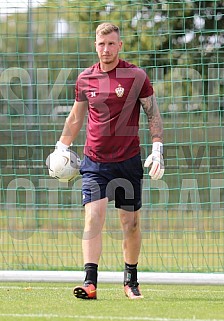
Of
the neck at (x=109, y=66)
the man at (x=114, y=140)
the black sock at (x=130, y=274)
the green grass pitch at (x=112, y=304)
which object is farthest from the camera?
the black sock at (x=130, y=274)

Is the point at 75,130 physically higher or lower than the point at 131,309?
higher

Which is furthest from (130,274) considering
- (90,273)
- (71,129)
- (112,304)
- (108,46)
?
(108,46)

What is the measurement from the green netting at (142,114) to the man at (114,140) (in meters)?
2.60

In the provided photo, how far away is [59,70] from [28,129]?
2.19ft

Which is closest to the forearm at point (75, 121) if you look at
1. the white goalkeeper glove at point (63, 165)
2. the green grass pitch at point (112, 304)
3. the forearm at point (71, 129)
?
the forearm at point (71, 129)

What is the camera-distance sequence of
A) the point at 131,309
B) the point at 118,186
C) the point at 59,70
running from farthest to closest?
the point at 59,70
the point at 118,186
the point at 131,309

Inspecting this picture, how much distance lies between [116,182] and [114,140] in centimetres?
30

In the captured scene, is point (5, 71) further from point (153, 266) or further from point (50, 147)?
point (153, 266)

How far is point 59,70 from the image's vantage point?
10117 mm

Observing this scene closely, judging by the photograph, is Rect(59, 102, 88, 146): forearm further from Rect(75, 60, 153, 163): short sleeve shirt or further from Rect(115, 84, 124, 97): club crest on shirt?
Rect(115, 84, 124, 97): club crest on shirt

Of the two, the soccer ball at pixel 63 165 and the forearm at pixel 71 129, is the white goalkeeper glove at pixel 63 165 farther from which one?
the forearm at pixel 71 129

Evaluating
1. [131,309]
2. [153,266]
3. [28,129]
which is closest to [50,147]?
[28,129]

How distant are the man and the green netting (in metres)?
2.60

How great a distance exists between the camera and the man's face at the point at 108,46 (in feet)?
23.7
